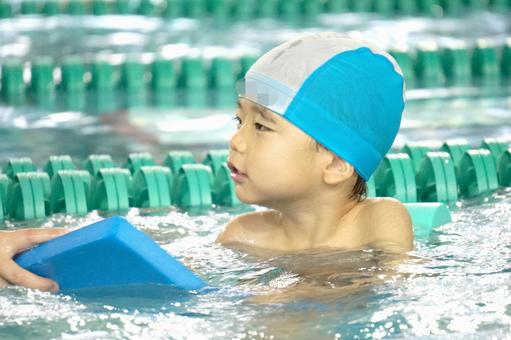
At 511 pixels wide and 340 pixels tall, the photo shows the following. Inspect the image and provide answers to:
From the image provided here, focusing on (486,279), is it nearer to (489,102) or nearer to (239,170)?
(239,170)

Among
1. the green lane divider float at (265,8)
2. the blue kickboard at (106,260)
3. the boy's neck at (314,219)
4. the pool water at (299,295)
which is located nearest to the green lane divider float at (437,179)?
the pool water at (299,295)


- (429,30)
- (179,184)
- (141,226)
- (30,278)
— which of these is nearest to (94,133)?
(179,184)

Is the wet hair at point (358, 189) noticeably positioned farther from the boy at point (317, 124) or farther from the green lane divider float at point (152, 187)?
the green lane divider float at point (152, 187)

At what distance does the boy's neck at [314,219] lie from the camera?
10.2 feet

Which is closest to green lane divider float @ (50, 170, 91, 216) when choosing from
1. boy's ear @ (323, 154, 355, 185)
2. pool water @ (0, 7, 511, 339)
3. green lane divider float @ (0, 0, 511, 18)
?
pool water @ (0, 7, 511, 339)

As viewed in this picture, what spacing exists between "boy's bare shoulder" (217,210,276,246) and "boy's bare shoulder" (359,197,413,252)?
342 millimetres

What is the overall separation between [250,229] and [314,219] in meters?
0.26

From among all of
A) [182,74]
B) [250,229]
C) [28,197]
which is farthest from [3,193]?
[182,74]

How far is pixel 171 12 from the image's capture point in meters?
11.2

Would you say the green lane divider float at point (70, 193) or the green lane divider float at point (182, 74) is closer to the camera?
the green lane divider float at point (70, 193)

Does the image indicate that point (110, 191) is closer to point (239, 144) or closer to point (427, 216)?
point (427, 216)

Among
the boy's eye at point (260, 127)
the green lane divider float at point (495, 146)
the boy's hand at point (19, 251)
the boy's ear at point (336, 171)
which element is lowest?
the green lane divider float at point (495, 146)

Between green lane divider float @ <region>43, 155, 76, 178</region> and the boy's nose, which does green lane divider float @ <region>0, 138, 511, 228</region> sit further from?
the boy's nose

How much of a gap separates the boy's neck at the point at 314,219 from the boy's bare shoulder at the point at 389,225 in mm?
90
